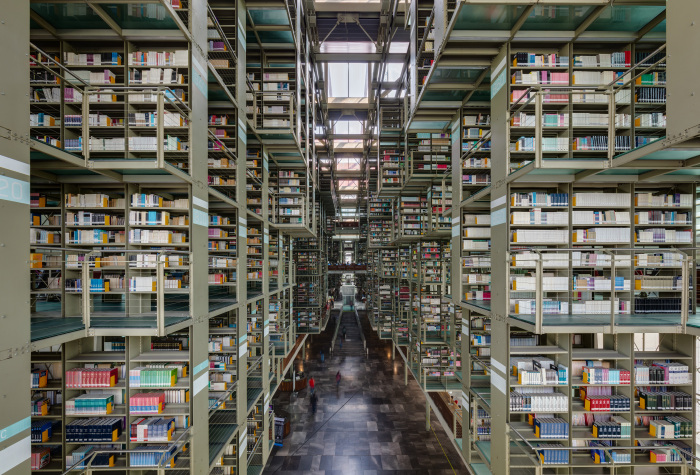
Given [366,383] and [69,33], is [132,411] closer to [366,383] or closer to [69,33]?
[69,33]

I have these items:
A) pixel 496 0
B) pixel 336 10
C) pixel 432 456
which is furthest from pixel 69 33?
pixel 432 456

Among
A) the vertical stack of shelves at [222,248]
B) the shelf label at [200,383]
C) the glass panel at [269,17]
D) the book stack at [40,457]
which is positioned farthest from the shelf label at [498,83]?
the book stack at [40,457]

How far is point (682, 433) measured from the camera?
3.95 meters

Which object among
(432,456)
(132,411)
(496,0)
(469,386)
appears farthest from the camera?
(432,456)

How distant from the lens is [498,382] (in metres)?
4.15

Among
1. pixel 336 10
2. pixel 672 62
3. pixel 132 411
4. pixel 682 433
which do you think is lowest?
pixel 682 433

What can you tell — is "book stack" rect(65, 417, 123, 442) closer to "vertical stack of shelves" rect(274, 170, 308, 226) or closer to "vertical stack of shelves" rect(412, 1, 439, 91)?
"vertical stack of shelves" rect(274, 170, 308, 226)

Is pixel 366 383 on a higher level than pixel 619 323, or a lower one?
lower

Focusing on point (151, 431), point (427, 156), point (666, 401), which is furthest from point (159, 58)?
point (666, 401)

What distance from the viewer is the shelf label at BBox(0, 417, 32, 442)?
203 centimetres

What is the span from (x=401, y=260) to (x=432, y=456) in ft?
21.3

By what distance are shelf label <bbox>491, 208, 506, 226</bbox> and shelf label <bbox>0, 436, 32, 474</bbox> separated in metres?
4.83

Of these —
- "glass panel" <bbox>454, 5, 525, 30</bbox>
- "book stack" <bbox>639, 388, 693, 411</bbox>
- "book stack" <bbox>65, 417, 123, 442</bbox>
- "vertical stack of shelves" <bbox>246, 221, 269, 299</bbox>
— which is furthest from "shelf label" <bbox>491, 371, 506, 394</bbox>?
"vertical stack of shelves" <bbox>246, 221, 269, 299</bbox>

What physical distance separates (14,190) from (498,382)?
507cm
